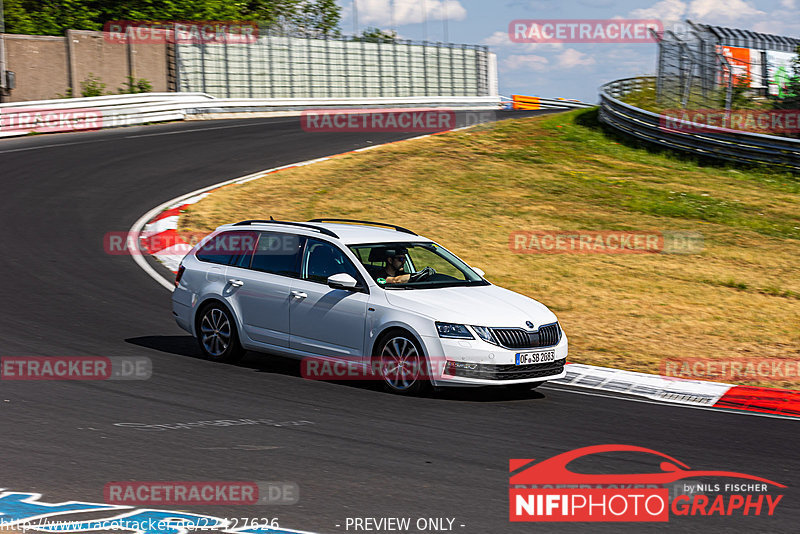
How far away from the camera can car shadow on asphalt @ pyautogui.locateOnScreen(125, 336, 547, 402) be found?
→ 9453mm

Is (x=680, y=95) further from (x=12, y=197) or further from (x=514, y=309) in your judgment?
(x=514, y=309)

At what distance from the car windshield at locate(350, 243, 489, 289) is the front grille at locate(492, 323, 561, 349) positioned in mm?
1037

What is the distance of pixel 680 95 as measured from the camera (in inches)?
1216

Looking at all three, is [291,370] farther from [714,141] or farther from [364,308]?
[714,141]

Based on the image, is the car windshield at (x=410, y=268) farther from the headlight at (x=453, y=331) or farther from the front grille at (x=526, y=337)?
the front grille at (x=526, y=337)

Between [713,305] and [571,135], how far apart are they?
56.0 ft

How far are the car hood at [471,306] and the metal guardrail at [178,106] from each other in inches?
867

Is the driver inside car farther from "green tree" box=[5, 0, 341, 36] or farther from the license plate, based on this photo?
"green tree" box=[5, 0, 341, 36]

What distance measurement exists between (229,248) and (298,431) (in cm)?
375

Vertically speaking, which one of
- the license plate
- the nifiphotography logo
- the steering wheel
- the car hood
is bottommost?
the nifiphotography logo

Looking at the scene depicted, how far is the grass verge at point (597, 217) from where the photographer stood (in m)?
13.4

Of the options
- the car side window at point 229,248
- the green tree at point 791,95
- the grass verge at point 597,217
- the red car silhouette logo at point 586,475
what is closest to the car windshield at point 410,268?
the car side window at point 229,248

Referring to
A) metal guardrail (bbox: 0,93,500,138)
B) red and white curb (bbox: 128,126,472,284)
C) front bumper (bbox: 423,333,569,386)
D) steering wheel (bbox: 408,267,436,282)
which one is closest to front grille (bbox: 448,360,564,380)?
front bumper (bbox: 423,333,569,386)

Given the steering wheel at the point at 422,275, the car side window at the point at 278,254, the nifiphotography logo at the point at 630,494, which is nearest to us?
the nifiphotography logo at the point at 630,494
